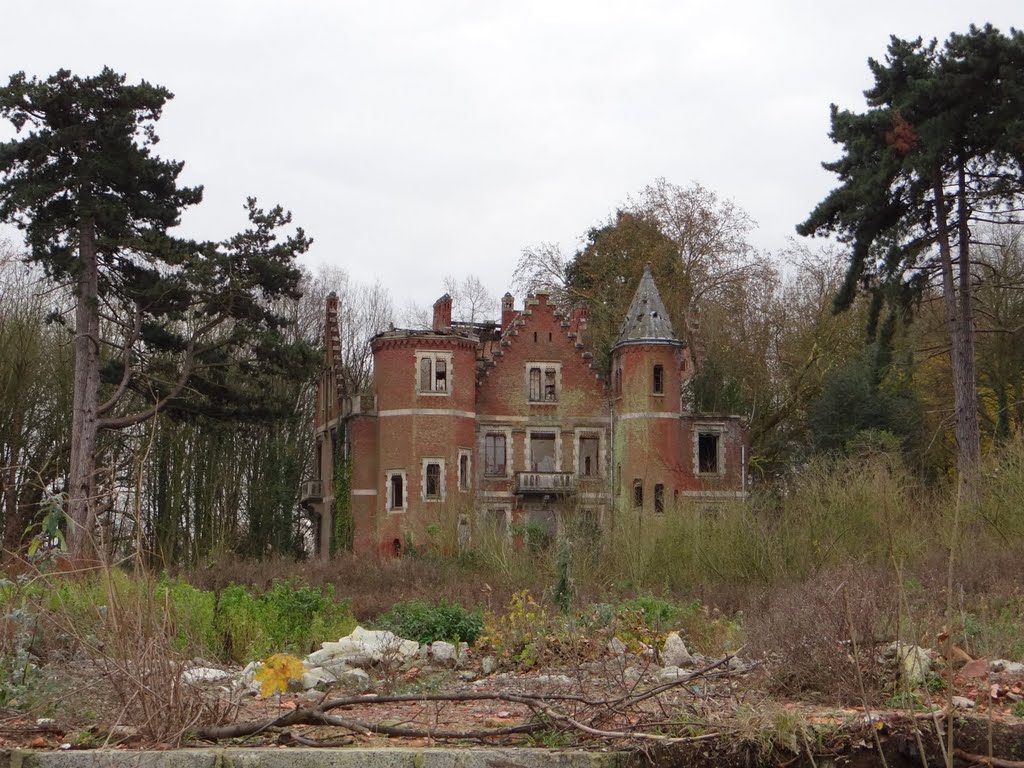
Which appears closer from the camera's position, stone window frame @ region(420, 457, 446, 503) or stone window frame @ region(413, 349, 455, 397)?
stone window frame @ region(420, 457, 446, 503)

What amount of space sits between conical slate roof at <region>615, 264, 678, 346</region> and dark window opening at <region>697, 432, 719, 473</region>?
3672 mm

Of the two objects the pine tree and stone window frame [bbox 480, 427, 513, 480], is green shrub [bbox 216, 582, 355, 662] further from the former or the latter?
stone window frame [bbox 480, 427, 513, 480]

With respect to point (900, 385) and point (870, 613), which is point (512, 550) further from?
point (900, 385)

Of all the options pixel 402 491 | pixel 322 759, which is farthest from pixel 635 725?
pixel 402 491

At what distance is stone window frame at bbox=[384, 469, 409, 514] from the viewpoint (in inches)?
1571

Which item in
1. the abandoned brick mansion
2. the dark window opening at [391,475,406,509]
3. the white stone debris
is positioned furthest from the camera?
the abandoned brick mansion

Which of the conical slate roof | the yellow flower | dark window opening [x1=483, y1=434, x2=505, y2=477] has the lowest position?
the yellow flower

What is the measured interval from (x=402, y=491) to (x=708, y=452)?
10.7 metres

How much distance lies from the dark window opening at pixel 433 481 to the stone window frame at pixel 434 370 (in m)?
2.40

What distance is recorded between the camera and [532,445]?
Answer: 42.2m

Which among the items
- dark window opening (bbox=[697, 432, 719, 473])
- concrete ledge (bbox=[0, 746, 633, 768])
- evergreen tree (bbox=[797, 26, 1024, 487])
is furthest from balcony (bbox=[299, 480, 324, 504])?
concrete ledge (bbox=[0, 746, 633, 768])

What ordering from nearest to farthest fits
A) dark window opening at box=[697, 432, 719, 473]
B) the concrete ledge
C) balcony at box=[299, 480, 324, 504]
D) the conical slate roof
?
the concrete ledge
the conical slate roof
dark window opening at box=[697, 432, 719, 473]
balcony at box=[299, 480, 324, 504]

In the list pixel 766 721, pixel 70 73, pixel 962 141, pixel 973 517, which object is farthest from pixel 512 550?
pixel 766 721

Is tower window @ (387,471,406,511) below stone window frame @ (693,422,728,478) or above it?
below
